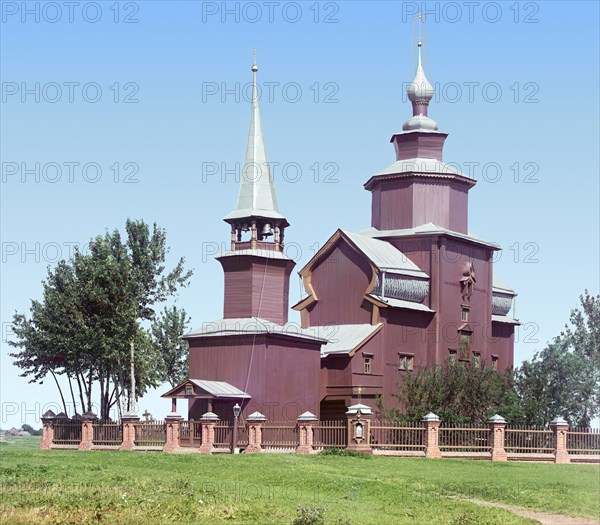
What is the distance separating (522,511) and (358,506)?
3453 millimetres

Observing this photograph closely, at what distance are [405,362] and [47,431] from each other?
633 inches

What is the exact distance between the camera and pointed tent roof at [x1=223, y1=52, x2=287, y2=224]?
160 feet

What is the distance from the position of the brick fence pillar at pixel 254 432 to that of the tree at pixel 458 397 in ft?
20.6

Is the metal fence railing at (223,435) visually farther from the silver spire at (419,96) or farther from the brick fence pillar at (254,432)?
the silver spire at (419,96)

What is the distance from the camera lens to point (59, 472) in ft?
95.5

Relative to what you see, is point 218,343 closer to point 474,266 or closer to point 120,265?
point 120,265

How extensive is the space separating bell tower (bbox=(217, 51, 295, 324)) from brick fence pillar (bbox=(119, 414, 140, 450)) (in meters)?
6.71

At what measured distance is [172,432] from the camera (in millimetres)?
Result: 41500

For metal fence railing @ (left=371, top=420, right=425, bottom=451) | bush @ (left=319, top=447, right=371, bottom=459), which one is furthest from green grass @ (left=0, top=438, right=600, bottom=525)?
metal fence railing @ (left=371, top=420, right=425, bottom=451)

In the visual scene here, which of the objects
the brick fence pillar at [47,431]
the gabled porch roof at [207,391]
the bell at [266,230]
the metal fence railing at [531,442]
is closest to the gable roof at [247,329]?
the gabled porch roof at [207,391]

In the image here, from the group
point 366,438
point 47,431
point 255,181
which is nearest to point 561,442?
point 366,438

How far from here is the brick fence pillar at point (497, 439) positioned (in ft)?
129

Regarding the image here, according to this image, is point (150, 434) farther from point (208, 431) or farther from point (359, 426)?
point (359, 426)

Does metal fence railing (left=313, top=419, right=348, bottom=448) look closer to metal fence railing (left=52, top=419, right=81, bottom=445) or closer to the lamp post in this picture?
the lamp post
